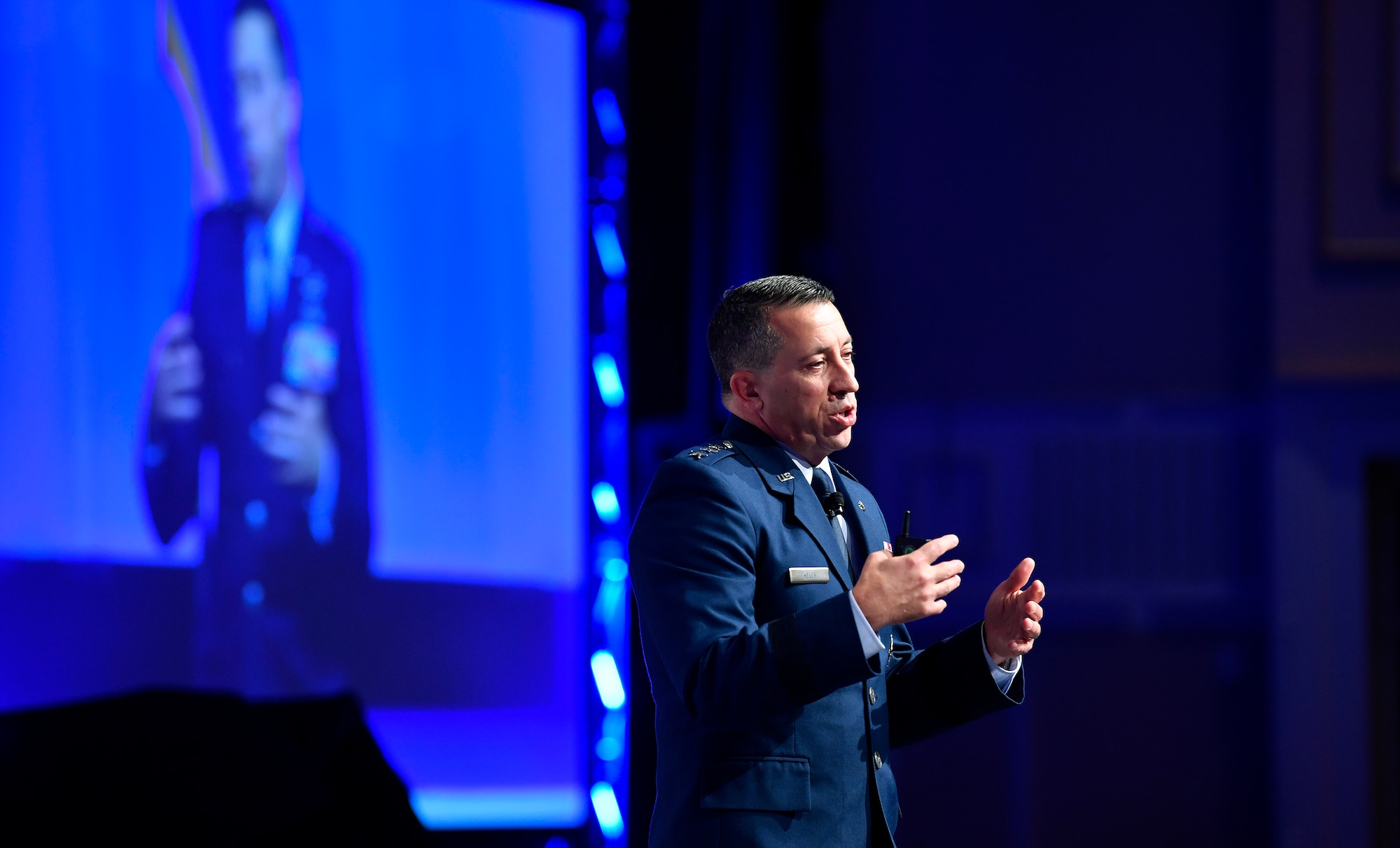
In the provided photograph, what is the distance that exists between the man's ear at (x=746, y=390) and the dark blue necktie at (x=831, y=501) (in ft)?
0.39

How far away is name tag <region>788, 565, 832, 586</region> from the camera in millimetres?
1463

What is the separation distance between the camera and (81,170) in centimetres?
276

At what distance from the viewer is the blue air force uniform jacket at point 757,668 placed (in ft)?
4.23

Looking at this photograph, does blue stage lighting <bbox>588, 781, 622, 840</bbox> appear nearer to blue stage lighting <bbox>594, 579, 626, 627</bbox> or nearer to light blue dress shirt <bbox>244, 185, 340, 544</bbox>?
blue stage lighting <bbox>594, 579, 626, 627</bbox>

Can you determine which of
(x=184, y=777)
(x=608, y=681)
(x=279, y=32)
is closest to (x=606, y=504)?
(x=608, y=681)

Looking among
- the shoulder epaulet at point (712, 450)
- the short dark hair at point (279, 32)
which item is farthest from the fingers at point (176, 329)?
the shoulder epaulet at point (712, 450)

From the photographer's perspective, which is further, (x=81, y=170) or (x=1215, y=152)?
(x=1215, y=152)

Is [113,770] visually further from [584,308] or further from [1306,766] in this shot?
[1306,766]

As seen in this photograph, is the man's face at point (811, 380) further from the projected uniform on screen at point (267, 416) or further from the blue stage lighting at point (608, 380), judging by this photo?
the blue stage lighting at point (608, 380)

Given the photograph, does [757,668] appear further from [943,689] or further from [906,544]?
[943,689]

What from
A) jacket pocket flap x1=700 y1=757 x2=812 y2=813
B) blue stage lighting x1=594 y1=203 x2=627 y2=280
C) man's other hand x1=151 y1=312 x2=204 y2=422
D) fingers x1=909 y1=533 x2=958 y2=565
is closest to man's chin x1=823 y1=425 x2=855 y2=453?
fingers x1=909 y1=533 x2=958 y2=565

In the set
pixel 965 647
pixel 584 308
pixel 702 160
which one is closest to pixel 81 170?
pixel 584 308

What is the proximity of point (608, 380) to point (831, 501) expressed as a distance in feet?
6.61

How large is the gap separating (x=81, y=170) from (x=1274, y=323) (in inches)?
132
